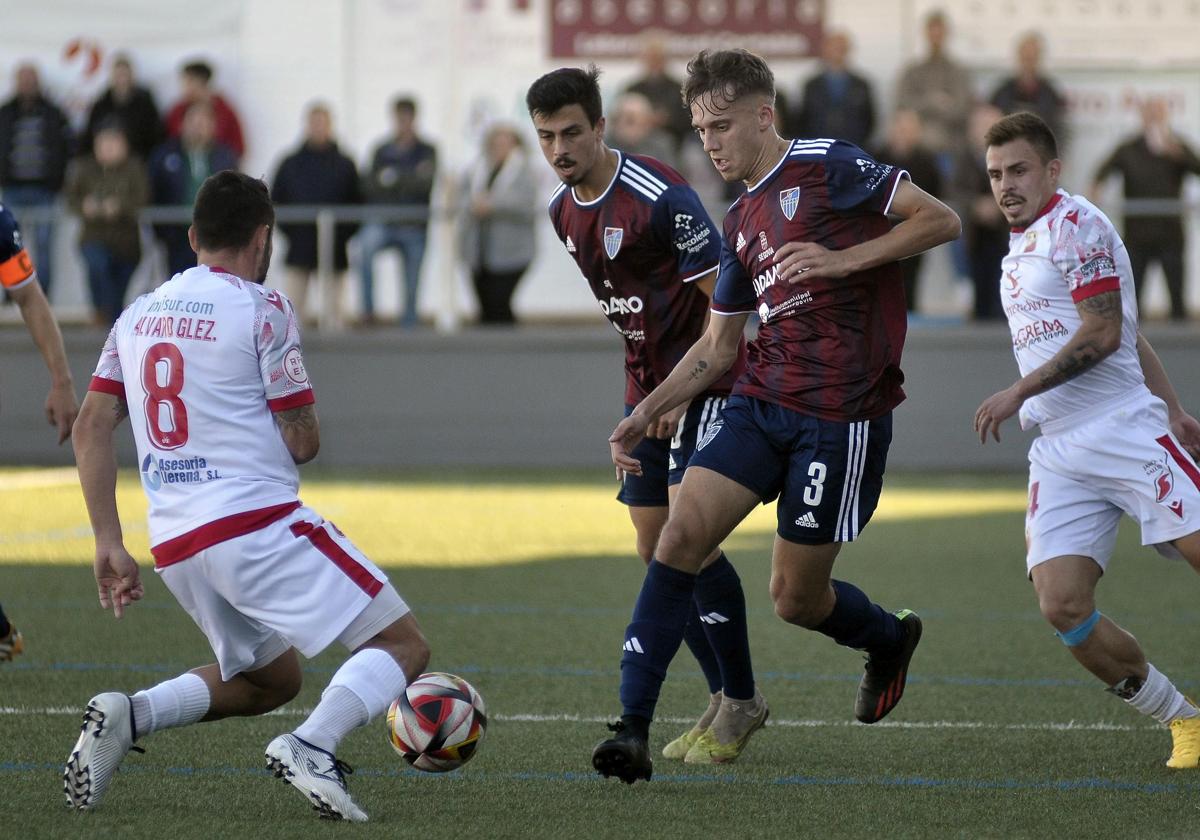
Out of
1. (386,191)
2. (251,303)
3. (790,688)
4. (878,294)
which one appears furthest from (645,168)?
(386,191)

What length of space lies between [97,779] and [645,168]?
2.67 meters

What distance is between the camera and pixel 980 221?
14.9 m

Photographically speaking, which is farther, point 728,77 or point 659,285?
point 659,285

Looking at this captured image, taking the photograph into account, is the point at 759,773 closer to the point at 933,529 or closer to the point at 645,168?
the point at 645,168

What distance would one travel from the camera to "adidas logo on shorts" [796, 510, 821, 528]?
543 centimetres

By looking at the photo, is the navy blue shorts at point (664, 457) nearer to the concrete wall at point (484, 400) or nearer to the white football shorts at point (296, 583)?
the white football shorts at point (296, 583)

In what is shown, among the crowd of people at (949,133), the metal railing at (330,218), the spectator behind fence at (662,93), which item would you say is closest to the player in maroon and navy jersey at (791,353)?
the crowd of people at (949,133)

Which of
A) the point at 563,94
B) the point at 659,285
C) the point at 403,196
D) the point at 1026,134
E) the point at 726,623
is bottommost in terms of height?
the point at 726,623

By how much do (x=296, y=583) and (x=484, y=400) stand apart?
450 inches

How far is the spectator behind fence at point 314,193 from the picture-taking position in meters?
15.4

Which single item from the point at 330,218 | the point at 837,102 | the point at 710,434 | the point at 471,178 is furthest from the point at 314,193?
the point at 710,434

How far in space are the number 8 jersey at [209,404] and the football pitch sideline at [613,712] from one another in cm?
83

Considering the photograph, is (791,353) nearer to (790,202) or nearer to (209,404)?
(790,202)

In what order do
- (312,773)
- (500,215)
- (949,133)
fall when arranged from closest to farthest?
1. (312,773)
2. (500,215)
3. (949,133)
